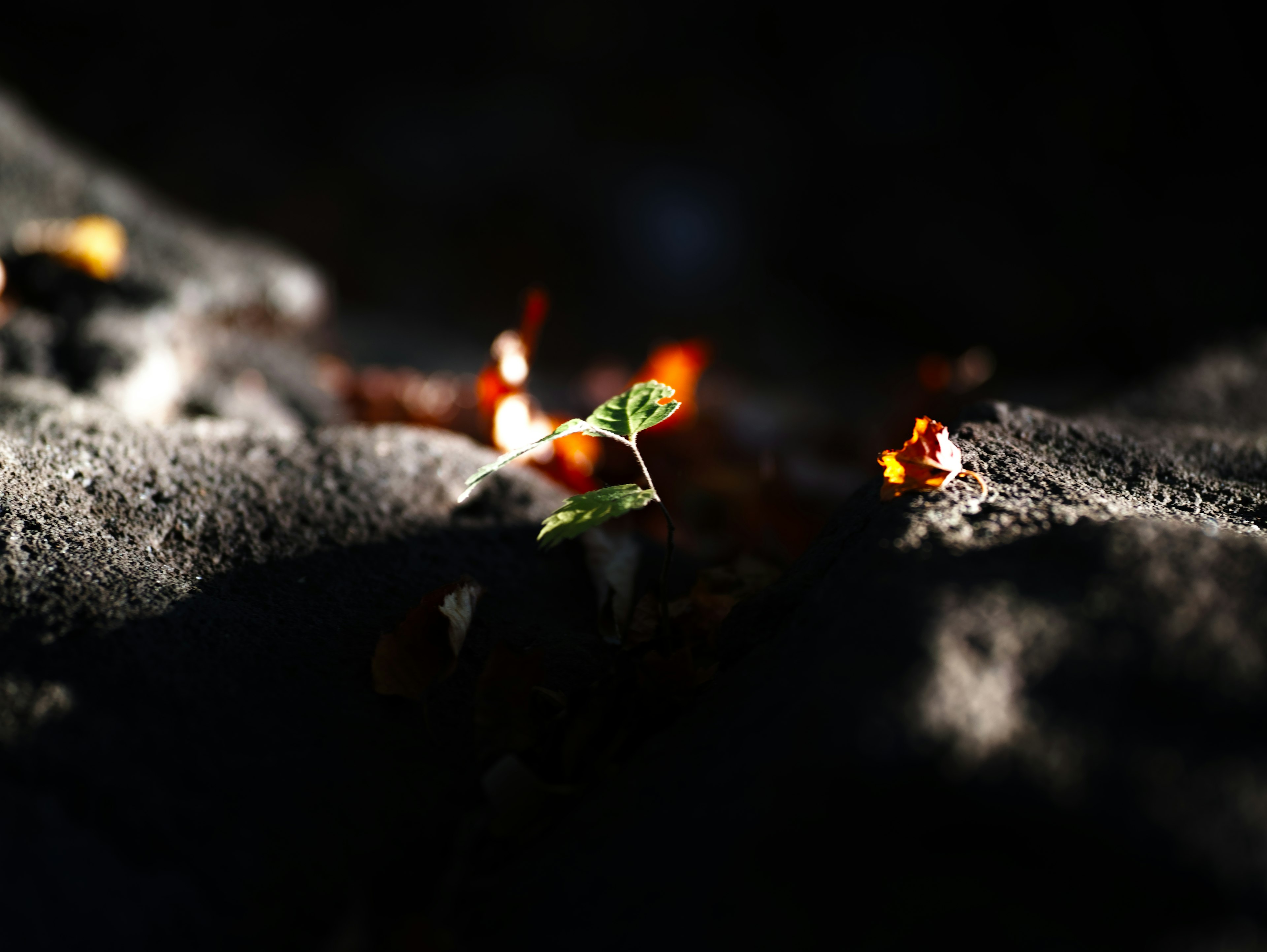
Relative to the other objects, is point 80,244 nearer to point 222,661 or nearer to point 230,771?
point 222,661

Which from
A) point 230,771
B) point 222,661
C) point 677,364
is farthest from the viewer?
point 677,364

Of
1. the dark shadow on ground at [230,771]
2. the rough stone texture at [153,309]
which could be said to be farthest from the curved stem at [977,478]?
the rough stone texture at [153,309]

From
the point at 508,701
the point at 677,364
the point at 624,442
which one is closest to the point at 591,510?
the point at 624,442

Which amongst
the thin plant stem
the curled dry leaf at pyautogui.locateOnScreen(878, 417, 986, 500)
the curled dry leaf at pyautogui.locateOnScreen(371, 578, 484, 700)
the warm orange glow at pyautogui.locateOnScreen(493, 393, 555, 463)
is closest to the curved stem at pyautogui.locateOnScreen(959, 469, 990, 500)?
the curled dry leaf at pyautogui.locateOnScreen(878, 417, 986, 500)

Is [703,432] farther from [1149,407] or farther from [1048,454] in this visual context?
[1048,454]

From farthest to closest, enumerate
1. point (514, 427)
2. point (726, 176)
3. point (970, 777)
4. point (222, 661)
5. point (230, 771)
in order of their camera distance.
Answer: point (726, 176) → point (514, 427) → point (222, 661) → point (230, 771) → point (970, 777)
